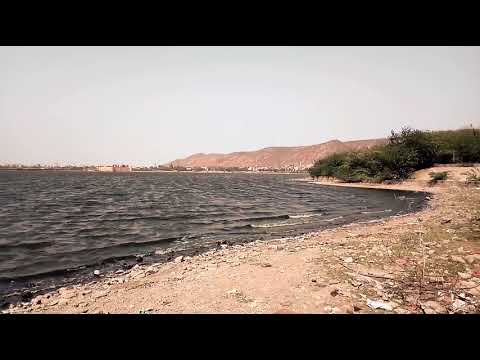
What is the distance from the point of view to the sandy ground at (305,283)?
6598mm

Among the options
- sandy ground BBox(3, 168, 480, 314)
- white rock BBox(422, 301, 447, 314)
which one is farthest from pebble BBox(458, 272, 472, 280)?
white rock BBox(422, 301, 447, 314)

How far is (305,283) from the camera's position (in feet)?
26.3

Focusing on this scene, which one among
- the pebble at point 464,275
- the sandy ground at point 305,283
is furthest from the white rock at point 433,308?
the pebble at point 464,275

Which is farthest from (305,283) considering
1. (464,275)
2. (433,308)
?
(464,275)

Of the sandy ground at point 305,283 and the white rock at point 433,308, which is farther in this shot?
the sandy ground at point 305,283

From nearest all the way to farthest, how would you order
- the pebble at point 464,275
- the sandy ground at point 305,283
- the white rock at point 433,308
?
the white rock at point 433,308
the sandy ground at point 305,283
the pebble at point 464,275

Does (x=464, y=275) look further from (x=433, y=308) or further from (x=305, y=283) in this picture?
(x=305, y=283)

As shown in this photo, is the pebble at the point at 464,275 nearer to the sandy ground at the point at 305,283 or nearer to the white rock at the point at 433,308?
the sandy ground at the point at 305,283

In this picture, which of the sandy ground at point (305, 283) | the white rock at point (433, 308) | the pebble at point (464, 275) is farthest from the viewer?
the pebble at point (464, 275)
